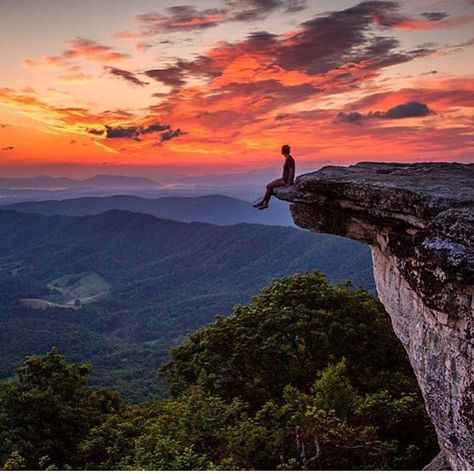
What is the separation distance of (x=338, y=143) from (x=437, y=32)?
155 inches

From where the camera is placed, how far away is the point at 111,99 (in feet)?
32.9

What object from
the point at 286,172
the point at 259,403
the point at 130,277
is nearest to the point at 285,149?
the point at 286,172

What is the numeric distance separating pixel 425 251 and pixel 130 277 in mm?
138013

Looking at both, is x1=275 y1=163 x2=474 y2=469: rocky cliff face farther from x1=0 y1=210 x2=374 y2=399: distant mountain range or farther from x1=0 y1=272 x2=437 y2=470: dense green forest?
x1=0 y1=210 x2=374 y2=399: distant mountain range

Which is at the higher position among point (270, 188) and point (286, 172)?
point (286, 172)

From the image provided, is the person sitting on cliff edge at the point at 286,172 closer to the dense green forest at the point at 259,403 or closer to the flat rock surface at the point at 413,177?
the flat rock surface at the point at 413,177

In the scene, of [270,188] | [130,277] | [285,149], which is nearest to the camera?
[285,149]

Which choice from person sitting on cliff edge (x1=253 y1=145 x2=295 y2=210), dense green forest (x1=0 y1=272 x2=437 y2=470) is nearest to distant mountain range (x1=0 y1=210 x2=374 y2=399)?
dense green forest (x1=0 y1=272 x2=437 y2=470)

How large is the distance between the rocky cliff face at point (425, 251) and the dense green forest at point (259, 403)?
1.48m

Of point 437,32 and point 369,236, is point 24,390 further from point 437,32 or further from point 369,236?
point 437,32

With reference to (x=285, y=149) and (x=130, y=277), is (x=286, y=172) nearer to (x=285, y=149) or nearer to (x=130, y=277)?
(x=285, y=149)

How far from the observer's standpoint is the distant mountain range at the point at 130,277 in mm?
63500

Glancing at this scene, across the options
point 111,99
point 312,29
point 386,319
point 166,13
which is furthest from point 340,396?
point 111,99

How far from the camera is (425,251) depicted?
11.6ft
